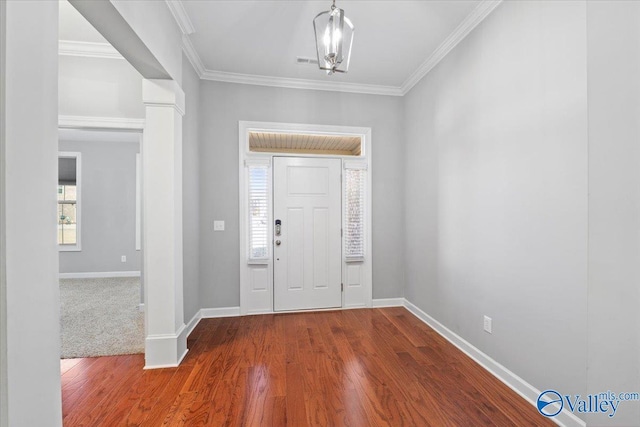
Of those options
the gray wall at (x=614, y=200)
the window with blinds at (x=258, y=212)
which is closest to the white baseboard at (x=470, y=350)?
the window with blinds at (x=258, y=212)

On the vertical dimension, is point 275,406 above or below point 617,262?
below

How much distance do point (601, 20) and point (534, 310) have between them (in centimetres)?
176

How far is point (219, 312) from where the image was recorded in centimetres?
320

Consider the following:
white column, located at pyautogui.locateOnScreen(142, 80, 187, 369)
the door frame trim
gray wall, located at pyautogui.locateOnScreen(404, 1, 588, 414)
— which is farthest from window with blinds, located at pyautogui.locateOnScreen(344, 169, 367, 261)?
white column, located at pyautogui.locateOnScreen(142, 80, 187, 369)

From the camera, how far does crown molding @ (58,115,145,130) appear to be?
102 inches

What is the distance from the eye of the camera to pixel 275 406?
67.8 inches

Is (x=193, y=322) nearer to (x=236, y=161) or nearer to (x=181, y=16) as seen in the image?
(x=236, y=161)

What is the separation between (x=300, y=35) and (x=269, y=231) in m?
2.10

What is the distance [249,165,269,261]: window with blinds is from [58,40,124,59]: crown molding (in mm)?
1747

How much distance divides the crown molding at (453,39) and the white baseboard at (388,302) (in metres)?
2.72

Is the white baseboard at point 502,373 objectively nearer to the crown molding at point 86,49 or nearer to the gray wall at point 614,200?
the gray wall at point 614,200

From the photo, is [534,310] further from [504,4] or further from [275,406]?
[504,4]

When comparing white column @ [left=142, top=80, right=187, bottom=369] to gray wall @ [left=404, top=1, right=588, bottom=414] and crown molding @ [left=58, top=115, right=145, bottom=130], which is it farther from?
gray wall @ [left=404, top=1, right=588, bottom=414]

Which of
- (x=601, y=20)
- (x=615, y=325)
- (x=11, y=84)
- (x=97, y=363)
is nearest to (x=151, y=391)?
(x=97, y=363)
